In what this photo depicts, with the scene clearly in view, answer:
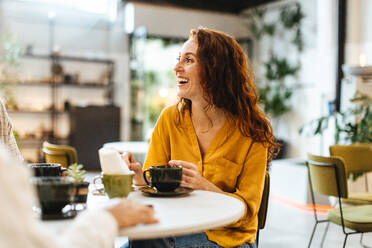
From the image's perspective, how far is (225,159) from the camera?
1.76 metres

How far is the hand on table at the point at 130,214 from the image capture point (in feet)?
3.48

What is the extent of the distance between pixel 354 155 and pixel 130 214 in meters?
3.21

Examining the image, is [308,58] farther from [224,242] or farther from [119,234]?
[119,234]

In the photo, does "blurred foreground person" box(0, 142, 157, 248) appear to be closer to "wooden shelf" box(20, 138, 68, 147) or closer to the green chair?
the green chair

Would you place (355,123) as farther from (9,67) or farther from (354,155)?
(9,67)

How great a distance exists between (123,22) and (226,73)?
25.4ft

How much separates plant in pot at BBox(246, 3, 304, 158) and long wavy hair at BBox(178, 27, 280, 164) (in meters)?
6.48

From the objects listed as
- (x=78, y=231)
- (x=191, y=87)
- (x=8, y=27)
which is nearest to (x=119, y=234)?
(x=78, y=231)

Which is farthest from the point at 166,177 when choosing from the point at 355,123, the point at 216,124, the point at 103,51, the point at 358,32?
the point at 103,51

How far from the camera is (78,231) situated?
973 millimetres

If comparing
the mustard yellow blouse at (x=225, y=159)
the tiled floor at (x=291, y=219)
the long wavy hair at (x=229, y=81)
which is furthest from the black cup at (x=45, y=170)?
the tiled floor at (x=291, y=219)

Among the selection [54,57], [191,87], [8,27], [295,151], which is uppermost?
[8,27]

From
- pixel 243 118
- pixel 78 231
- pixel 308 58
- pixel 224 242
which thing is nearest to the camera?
pixel 78 231

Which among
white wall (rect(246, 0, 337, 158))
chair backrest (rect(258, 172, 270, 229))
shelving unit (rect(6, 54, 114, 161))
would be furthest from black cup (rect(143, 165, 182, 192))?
shelving unit (rect(6, 54, 114, 161))
